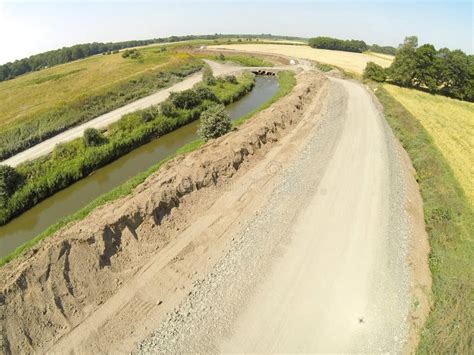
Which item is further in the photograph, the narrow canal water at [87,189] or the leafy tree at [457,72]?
the leafy tree at [457,72]

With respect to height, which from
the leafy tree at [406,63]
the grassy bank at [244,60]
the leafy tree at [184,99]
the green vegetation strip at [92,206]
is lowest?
the green vegetation strip at [92,206]

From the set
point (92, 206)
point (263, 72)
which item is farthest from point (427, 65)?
point (92, 206)

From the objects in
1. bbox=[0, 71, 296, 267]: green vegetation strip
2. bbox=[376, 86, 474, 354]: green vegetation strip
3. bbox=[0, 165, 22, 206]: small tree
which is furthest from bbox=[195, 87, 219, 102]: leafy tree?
bbox=[376, 86, 474, 354]: green vegetation strip

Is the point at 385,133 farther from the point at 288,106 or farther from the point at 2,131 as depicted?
the point at 2,131

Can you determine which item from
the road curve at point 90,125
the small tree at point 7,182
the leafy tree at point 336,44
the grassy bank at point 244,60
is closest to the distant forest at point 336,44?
the leafy tree at point 336,44

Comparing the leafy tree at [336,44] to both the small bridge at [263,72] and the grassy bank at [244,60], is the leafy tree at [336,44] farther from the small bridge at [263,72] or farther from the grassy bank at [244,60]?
the small bridge at [263,72]

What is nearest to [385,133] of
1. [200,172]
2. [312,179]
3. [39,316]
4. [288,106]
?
[288,106]
